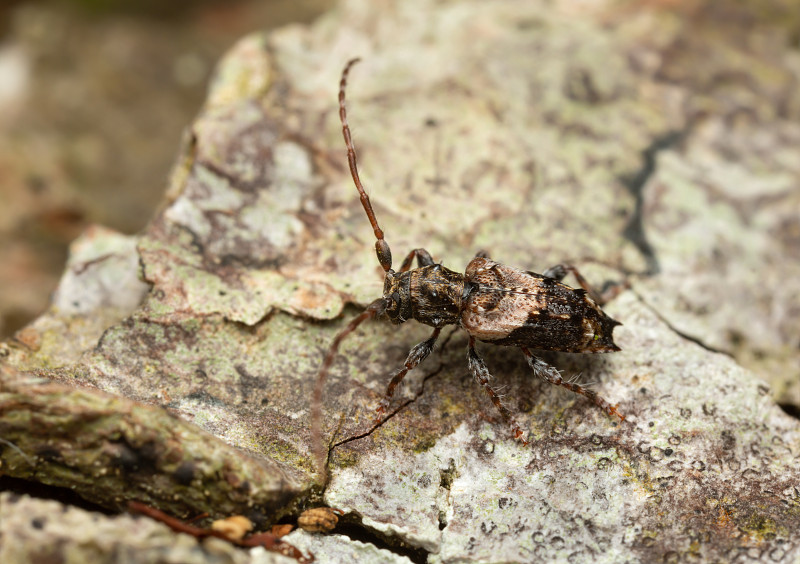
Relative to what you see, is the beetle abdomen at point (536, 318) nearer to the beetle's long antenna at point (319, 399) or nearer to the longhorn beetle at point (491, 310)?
the longhorn beetle at point (491, 310)

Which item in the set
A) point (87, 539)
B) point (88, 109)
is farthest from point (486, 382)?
point (88, 109)

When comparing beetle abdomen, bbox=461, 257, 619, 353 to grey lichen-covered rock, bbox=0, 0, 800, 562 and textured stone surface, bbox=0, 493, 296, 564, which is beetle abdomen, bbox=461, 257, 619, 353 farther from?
textured stone surface, bbox=0, 493, 296, 564

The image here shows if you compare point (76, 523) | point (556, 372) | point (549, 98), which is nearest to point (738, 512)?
point (556, 372)

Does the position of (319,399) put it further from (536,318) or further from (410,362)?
(536,318)

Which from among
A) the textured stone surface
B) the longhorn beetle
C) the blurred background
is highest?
the blurred background

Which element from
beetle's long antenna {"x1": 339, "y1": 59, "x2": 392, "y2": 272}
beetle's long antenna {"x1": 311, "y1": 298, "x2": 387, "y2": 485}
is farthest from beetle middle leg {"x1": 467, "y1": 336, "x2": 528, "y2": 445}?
beetle's long antenna {"x1": 339, "y1": 59, "x2": 392, "y2": 272}

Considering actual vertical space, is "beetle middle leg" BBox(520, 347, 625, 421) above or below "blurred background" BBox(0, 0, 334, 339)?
below
